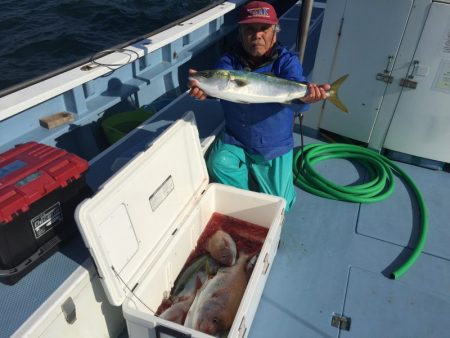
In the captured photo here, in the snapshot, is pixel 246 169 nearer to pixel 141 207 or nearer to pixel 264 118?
pixel 264 118

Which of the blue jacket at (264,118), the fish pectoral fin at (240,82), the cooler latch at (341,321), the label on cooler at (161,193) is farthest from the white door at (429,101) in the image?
the label on cooler at (161,193)

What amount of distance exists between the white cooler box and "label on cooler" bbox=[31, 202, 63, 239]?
0.31 metres

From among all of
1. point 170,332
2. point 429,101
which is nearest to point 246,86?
point 170,332

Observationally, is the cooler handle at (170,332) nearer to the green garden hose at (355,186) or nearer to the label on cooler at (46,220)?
the label on cooler at (46,220)

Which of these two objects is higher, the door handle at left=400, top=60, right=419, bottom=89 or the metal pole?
the metal pole

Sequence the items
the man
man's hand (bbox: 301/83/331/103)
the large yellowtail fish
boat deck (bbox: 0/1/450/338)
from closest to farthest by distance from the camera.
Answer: boat deck (bbox: 0/1/450/338) → the large yellowtail fish → man's hand (bbox: 301/83/331/103) → the man

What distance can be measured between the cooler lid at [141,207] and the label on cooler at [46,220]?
309 mm

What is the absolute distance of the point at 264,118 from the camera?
294 cm

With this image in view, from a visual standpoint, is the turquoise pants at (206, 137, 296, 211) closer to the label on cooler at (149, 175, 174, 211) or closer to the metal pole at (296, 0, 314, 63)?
the label on cooler at (149, 175, 174, 211)

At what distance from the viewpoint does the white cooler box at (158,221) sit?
1.83 metres

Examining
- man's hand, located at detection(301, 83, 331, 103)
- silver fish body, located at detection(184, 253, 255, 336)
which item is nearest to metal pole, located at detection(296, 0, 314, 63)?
man's hand, located at detection(301, 83, 331, 103)

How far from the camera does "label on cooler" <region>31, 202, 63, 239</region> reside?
73.2 inches

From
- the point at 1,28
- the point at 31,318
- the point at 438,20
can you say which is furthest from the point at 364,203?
the point at 1,28

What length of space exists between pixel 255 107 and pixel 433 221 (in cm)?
183
